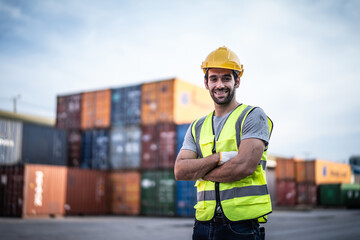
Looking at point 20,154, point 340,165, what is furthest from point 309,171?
point 20,154

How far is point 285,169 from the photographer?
1583 inches

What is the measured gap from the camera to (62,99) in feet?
90.8

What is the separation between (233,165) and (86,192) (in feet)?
73.4

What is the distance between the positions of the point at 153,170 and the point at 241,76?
2103cm

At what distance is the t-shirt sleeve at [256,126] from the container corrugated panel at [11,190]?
19.8 m

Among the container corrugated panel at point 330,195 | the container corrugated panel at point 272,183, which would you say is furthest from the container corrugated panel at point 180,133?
the container corrugated panel at point 272,183

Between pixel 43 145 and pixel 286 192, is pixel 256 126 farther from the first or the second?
pixel 286 192

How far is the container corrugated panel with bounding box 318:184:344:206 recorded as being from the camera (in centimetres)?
3725

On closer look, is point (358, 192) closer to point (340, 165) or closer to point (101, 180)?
point (340, 165)

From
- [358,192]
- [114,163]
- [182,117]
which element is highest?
[182,117]

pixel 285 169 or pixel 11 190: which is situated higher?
pixel 285 169

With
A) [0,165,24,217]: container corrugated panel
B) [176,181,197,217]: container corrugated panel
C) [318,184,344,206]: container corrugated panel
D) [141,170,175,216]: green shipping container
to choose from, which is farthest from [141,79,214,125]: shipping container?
[318,184,344,206]: container corrugated panel

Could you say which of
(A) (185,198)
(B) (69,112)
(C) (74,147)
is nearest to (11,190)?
(C) (74,147)

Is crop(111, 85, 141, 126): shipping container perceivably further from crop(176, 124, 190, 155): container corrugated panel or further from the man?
the man
